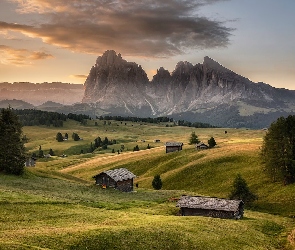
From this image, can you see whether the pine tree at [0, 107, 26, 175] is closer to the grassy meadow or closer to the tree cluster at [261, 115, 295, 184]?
the grassy meadow

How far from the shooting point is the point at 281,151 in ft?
326

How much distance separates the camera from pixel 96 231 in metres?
42.2

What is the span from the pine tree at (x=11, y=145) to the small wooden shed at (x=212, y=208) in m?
40.5

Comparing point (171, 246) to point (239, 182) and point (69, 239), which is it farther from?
point (239, 182)

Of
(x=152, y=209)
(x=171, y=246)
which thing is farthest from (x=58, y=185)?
(x=171, y=246)

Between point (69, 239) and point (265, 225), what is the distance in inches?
1567

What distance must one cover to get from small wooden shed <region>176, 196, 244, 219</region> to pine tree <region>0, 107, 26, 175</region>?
133 ft

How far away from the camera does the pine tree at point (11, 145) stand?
87.4 metres

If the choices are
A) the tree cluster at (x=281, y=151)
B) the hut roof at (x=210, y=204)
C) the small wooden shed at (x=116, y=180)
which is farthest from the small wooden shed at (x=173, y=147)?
the hut roof at (x=210, y=204)

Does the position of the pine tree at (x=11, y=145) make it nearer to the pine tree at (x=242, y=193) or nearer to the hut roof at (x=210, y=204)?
the hut roof at (x=210, y=204)

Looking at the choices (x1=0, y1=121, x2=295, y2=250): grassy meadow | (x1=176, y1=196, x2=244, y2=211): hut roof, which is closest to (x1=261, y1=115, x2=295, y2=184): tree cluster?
(x1=0, y1=121, x2=295, y2=250): grassy meadow

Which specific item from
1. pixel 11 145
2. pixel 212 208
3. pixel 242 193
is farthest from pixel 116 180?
pixel 212 208

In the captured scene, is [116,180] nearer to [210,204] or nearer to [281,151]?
[210,204]

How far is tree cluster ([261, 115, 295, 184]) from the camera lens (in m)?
95.0
